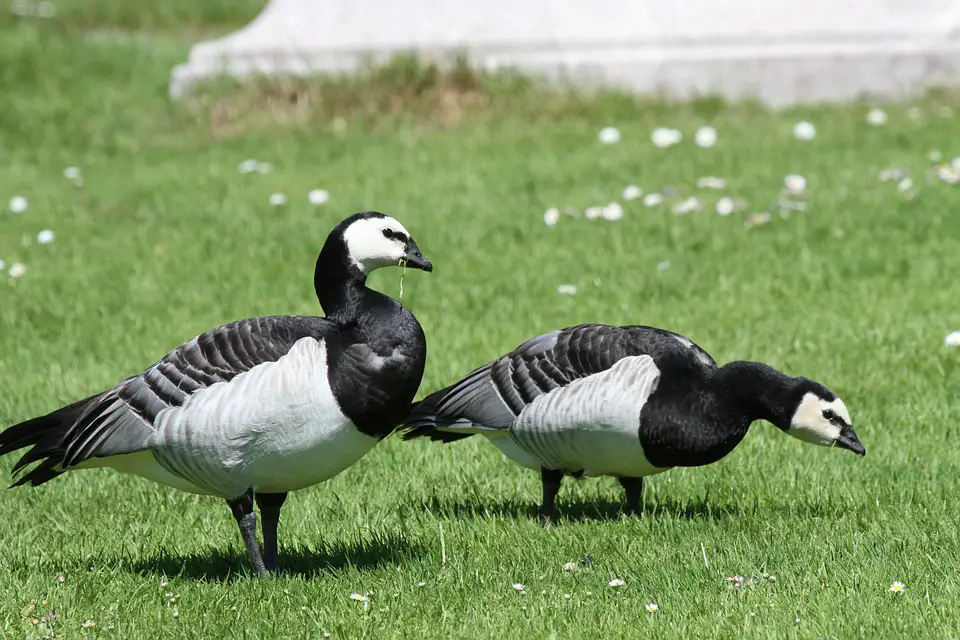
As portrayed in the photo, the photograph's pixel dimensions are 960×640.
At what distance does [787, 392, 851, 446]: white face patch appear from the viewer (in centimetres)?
568

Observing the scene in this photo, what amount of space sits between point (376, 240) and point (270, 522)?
4.09 feet

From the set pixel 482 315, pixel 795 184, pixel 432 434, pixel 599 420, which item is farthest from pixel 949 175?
pixel 599 420

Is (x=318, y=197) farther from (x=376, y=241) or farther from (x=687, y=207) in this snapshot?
(x=376, y=241)

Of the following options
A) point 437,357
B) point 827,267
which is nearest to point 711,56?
point 827,267

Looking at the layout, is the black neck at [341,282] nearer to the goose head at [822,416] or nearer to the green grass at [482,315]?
the green grass at [482,315]

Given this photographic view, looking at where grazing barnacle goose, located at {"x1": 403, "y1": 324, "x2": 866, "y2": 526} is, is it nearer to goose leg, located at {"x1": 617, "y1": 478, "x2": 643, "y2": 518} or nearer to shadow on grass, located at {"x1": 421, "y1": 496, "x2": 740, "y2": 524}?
goose leg, located at {"x1": 617, "y1": 478, "x2": 643, "y2": 518}

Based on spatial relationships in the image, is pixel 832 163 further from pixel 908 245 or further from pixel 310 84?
pixel 310 84

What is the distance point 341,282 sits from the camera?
212 inches

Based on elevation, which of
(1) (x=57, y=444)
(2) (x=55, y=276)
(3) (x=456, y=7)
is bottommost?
(2) (x=55, y=276)

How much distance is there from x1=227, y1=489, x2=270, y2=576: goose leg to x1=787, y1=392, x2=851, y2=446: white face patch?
2.29 m

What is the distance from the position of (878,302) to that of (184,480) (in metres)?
5.18

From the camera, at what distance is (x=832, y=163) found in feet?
37.5

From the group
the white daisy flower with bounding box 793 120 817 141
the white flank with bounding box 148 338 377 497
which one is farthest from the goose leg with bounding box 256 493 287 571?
the white daisy flower with bounding box 793 120 817 141

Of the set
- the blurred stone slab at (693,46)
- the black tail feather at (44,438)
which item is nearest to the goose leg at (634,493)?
the black tail feather at (44,438)
